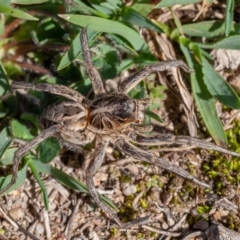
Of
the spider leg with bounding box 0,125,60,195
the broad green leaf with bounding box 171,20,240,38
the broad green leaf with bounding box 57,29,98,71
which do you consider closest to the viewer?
the spider leg with bounding box 0,125,60,195

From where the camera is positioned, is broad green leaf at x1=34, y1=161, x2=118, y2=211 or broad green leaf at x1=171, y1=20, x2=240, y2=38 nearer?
broad green leaf at x1=34, y1=161, x2=118, y2=211

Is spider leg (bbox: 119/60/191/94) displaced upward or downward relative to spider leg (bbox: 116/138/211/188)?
upward

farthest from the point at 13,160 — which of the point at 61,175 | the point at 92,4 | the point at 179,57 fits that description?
the point at 179,57

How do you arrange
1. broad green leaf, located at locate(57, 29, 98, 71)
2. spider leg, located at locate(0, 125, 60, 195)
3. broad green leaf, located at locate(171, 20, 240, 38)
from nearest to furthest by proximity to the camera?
spider leg, located at locate(0, 125, 60, 195) → broad green leaf, located at locate(57, 29, 98, 71) → broad green leaf, located at locate(171, 20, 240, 38)

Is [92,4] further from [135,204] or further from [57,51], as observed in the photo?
[135,204]

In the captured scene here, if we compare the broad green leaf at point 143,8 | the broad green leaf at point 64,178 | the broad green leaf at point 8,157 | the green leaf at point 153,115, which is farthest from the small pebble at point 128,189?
the broad green leaf at point 143,8

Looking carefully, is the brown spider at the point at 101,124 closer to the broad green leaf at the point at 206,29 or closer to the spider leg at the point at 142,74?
the spider leg at the point at 142,74

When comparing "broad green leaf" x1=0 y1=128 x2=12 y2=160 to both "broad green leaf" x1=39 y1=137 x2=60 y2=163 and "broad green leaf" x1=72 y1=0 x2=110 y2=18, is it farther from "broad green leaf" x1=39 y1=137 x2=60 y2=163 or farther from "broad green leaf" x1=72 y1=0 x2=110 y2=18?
"broad green leaf" x1=72 y1=0 x2=110 y2=18

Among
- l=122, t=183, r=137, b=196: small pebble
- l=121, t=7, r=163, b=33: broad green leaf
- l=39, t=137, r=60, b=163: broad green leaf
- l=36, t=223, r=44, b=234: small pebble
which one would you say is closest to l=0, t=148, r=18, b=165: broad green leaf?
l=39, t=137, r=60, b=163: broad green leaf
